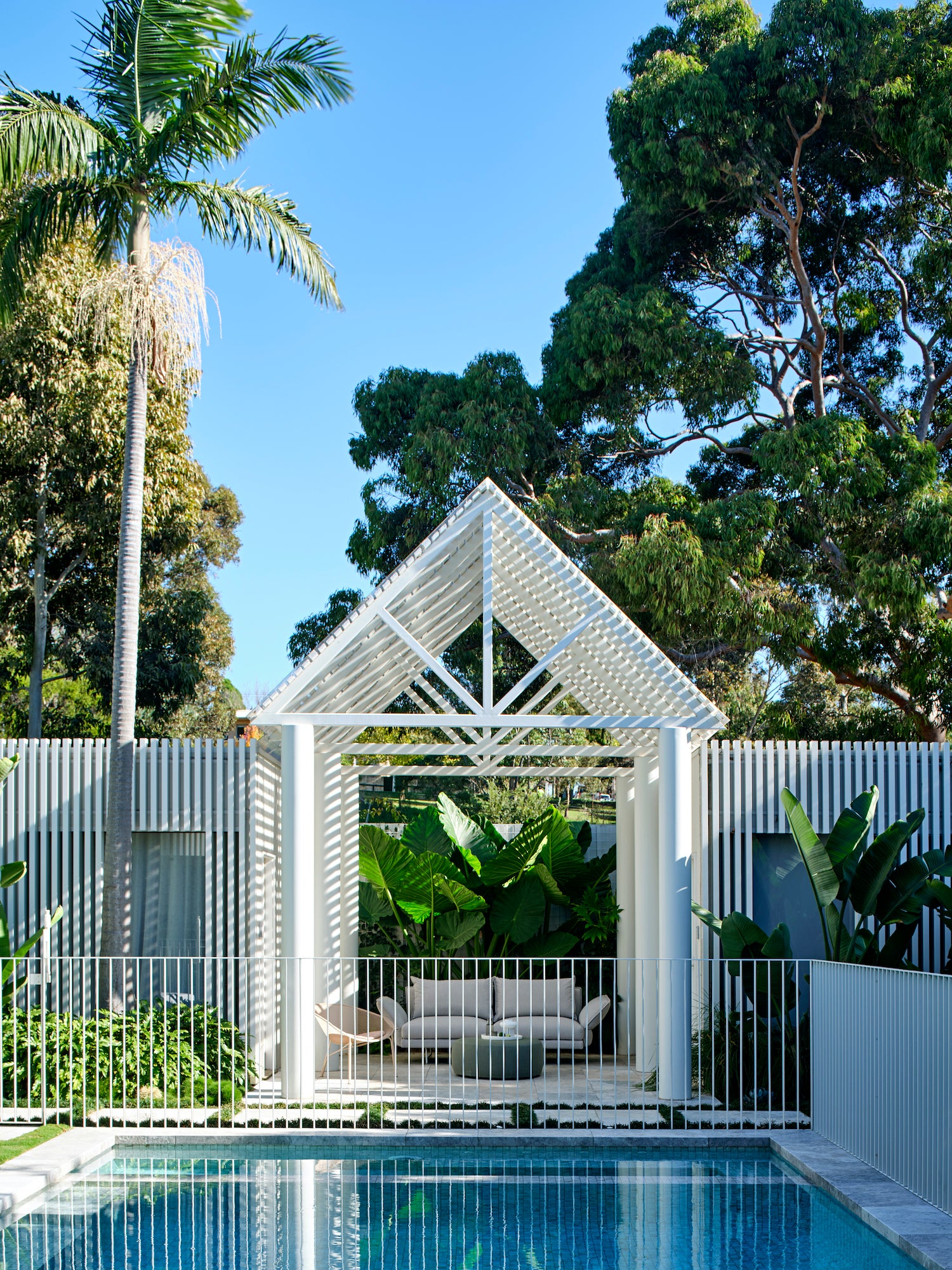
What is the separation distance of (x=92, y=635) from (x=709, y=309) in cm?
1259

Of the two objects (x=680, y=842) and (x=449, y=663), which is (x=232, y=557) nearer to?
(x=449, y=663)

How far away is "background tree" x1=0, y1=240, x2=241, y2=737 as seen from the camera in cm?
2016

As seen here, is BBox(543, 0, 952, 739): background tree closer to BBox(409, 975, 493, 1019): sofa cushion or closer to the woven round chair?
BBox(409, 975, 493, 1019): sofa cushion

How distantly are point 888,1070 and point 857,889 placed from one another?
3032 millimetres

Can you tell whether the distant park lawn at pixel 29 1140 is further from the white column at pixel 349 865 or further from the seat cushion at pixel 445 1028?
the white column at pixel 349 865

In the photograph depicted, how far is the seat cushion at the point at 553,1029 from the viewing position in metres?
13.3

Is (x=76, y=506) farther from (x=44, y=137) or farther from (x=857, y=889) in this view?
(x=857, y=889)

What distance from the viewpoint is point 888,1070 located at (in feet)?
27.5

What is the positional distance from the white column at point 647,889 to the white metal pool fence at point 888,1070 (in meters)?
2.54

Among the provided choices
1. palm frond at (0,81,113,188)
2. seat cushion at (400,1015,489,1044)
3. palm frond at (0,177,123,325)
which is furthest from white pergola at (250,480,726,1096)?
palm frond at (0,81,113,188)

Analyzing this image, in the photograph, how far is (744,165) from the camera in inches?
806

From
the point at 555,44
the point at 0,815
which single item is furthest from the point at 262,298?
the point at 0,815

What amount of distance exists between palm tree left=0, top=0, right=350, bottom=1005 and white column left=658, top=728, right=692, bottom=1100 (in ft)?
16.0

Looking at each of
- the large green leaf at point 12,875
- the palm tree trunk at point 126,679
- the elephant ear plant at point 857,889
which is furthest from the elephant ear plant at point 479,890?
the large green leaf at point 12,875
